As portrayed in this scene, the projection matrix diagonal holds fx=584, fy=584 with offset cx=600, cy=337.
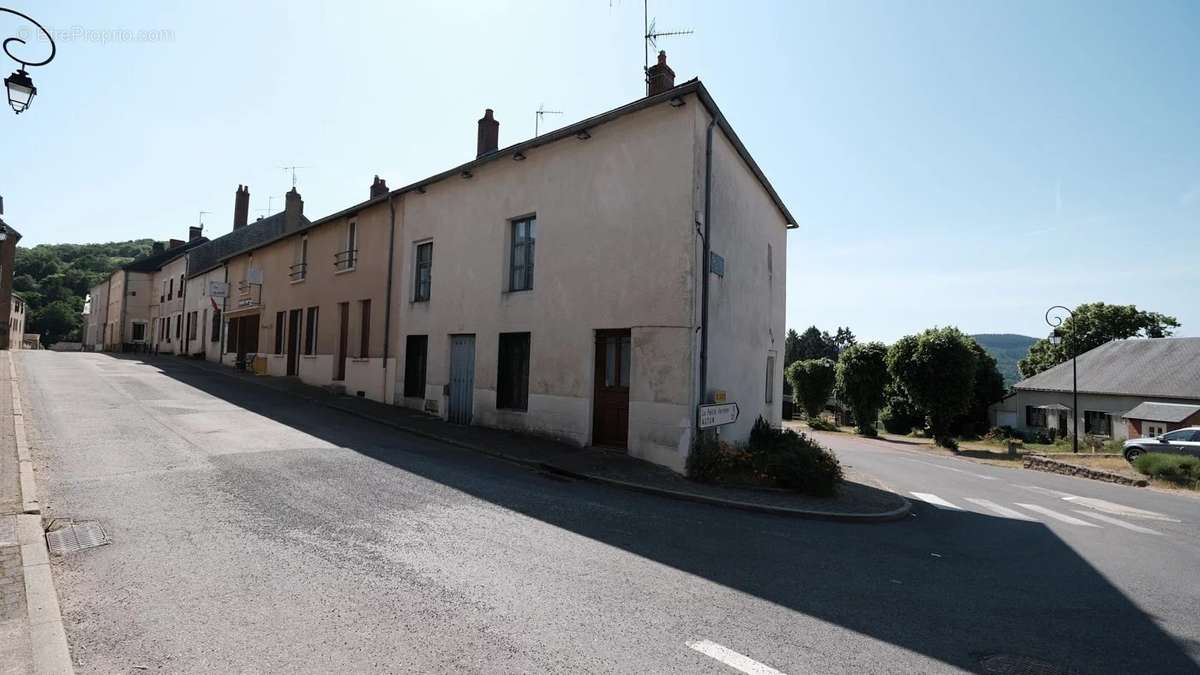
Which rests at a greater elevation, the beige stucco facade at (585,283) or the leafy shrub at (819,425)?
the beige stucco facade at (585,283)

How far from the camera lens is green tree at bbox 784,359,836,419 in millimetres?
40562

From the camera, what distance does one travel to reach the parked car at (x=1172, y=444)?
797 inches

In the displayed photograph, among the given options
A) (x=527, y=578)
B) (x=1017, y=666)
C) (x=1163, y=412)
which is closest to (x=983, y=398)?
(x=1163, y=412)

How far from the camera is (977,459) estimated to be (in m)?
25.2

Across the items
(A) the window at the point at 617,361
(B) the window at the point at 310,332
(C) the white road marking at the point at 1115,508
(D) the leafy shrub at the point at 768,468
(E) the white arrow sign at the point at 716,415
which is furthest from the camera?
(B) the window at the point at 310,332

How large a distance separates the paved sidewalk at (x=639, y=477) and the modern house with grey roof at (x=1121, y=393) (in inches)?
959

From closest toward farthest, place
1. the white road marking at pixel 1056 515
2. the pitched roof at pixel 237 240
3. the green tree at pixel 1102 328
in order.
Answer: the white road marking at pixel 1056 515, the pitched roof at pixel 237 240, the green tree at pixel 1102 328

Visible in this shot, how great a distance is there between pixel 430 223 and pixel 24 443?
942 cm

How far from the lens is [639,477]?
941 centimetres

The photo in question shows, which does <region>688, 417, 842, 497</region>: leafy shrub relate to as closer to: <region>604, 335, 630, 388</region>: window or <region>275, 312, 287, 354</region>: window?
<region>604, 335, 630, 388</region>: window

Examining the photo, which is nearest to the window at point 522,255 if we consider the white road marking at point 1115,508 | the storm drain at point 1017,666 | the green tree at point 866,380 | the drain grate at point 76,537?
the drain grate at point 76,537

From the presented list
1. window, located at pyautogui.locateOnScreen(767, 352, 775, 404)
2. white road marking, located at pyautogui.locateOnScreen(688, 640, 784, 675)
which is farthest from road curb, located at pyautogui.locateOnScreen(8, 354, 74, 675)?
window, located at pyautogui.locateOnScreen(767, 352, 775, 404)

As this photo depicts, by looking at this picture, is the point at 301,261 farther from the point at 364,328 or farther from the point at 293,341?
the point at 364,328

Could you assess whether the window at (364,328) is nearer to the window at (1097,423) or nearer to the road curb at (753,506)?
the road curb at (753,506)
